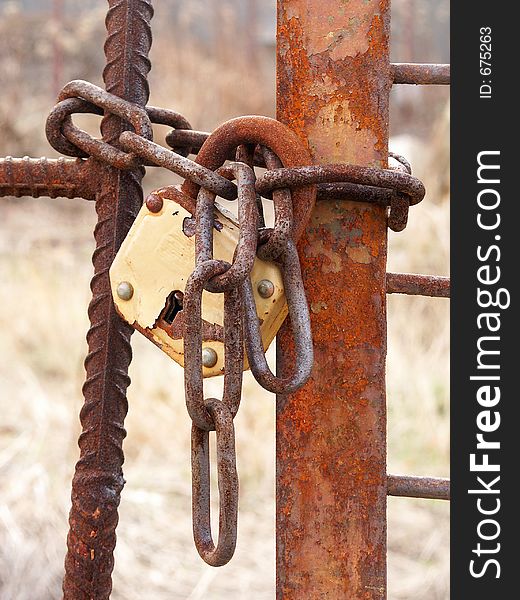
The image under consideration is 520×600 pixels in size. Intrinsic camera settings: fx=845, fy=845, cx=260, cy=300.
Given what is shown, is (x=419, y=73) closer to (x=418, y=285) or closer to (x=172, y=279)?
(x=418, y=285)

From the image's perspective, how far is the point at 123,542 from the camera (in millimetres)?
2418

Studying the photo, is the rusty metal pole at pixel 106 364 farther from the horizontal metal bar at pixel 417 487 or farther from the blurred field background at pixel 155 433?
the blurred field background at pixel 155 433

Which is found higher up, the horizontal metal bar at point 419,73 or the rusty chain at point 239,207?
the horizontal metal bar at point 419,73

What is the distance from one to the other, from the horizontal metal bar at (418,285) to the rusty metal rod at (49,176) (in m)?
0.31

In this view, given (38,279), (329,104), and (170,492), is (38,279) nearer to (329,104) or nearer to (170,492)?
(170,492)

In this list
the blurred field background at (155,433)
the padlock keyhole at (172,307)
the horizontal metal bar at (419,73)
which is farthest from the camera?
the blurred field background at (155,433)

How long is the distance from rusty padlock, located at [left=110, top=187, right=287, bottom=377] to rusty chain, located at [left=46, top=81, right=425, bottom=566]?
0.04 feet

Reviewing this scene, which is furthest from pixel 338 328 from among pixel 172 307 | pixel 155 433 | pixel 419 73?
pixel 155 433

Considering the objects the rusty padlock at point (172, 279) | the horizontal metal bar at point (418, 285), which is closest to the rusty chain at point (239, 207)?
the rusty padlock at point (172, 279)

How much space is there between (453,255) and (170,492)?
2.16 meters

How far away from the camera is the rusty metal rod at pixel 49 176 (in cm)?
75

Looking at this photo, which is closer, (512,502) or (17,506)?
(512,502)

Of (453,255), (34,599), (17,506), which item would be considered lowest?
(34,599)

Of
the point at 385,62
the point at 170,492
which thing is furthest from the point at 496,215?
the point at 170,492
